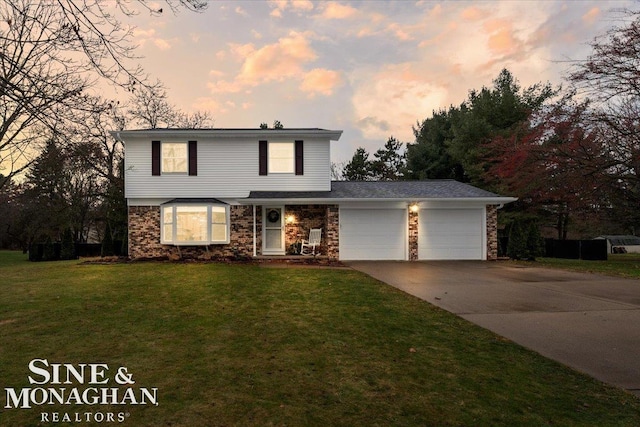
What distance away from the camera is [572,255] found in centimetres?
2078

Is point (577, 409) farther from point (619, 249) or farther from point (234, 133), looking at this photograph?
point (619, 249)

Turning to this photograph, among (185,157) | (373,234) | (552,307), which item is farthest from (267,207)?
(552,307)

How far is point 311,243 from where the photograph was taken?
1454 cm

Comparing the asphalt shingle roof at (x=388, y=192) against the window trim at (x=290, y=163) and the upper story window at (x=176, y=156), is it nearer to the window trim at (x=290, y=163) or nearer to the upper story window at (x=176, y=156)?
the window trim at (x=290, y=163)

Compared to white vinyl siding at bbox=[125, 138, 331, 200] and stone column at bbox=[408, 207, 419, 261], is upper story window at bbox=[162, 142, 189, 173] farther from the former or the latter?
stone column at bbox=[408, 207, 419, 261]

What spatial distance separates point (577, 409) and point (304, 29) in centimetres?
1166

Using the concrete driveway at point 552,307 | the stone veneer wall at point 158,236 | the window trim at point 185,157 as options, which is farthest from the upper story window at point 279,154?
the concrete driveway at point 552,307

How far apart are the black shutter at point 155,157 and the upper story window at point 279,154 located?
4.43 meters

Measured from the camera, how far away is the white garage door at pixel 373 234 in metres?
14.6

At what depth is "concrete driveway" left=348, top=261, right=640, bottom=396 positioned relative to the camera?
4207 mm

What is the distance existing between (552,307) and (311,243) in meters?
9.11

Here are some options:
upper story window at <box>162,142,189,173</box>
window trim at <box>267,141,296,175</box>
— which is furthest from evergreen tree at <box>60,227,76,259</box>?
window trim at <box>267,141,296,175</box>

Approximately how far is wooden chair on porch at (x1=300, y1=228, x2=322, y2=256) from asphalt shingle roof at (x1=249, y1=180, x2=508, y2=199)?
1.46m

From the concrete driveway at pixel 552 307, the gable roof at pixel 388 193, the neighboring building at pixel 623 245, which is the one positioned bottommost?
the neighboring building at pixel 623 245
